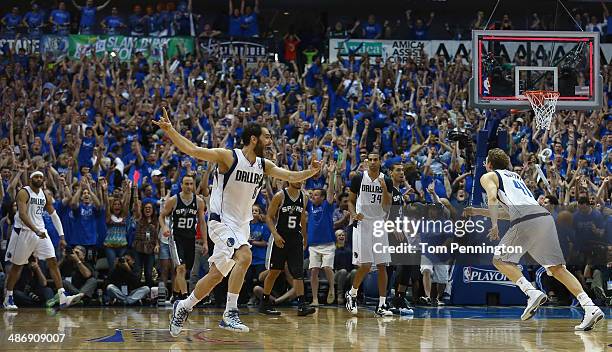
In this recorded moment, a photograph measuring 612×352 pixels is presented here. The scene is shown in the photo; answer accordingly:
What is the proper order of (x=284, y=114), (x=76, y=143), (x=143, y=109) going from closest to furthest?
(x=76, y=143)
(x=143, y=109)
(x=284, y=114)

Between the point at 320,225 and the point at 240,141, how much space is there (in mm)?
4678

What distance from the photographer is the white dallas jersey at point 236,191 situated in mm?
9719

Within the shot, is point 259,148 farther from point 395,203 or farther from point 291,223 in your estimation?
point 395,203

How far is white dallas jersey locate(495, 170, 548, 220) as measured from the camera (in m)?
10.8

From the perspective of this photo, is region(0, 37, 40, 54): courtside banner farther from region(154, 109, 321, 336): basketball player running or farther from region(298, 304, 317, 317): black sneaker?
region(154, 109, 321, 336): basketball player running

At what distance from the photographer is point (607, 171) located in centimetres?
1852

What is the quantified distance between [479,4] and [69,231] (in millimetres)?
18983

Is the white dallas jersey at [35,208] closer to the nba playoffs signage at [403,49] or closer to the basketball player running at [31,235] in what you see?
the basketball player running at [31,235]

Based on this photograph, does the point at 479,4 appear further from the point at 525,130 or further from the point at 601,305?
the point at 601,305

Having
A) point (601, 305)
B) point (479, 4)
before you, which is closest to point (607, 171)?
point (601, 305)

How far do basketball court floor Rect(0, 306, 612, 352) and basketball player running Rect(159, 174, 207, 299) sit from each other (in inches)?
29.1

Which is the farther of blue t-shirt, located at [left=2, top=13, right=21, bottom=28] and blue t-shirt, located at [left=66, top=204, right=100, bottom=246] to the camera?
blue t-shirt, located at [left=2, top=13, right=21, bottom=28]

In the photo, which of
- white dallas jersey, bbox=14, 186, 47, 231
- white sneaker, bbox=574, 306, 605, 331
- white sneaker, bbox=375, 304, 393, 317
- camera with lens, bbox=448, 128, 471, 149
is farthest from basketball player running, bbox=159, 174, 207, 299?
white sneaker, bbox=574, 306, 605, 331

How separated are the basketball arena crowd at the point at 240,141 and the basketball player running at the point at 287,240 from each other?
1.18m
